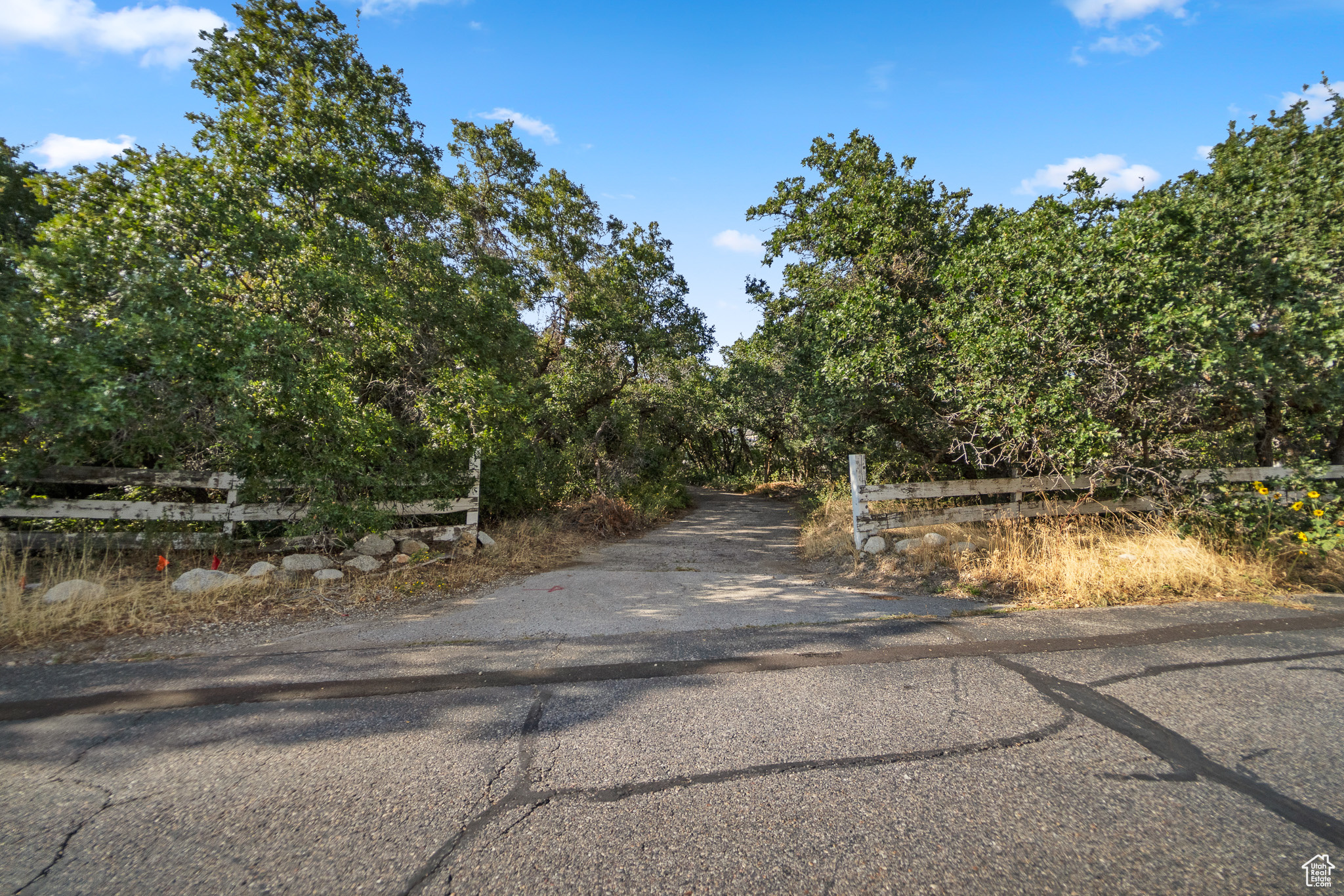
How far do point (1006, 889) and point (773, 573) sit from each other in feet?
19.7

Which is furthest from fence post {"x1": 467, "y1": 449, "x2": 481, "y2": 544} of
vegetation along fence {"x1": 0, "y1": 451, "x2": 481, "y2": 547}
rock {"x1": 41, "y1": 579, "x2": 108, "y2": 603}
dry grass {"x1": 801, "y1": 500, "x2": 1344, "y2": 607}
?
dry grass {"x1": 801, "y1": 500, "x2": 1344, "y2": 607}

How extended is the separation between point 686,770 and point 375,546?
20.6 ft

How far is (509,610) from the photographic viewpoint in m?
5.41

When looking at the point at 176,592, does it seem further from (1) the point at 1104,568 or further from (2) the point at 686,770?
(1) the point at 1104,568

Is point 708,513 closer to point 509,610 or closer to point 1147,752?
point 509,610

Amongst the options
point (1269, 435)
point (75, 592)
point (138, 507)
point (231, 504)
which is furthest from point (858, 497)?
point (138, 507)

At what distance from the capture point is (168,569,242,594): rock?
530 centimetres

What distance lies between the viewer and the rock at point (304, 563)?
624 cm

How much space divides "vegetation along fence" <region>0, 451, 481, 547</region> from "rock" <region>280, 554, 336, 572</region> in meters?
0.35

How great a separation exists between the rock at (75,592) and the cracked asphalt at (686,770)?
56.3 inches

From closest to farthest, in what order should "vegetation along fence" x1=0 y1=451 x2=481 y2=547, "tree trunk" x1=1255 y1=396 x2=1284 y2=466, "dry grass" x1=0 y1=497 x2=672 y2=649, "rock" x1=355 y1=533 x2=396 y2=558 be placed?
"dry grass" x1=0 y1=497 x2=672 y2=649
"vegetation along fence" x1=0 y1=451 x2=481 y2=547
"rock" x1=355 y1=533 x2=396 y2=558
"tree trunk" x1=1255 y1=396 x2=1284 y2=466

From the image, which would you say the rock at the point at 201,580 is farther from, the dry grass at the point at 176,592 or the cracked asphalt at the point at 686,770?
the cracked asphalt at the point at 686,770

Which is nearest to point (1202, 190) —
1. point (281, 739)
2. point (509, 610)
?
point (509, 610)

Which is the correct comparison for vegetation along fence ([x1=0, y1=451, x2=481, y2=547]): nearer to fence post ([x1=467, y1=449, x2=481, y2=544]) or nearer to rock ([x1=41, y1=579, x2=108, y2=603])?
fence post ([x1=467, y1=449, x2=481, y2=544])
